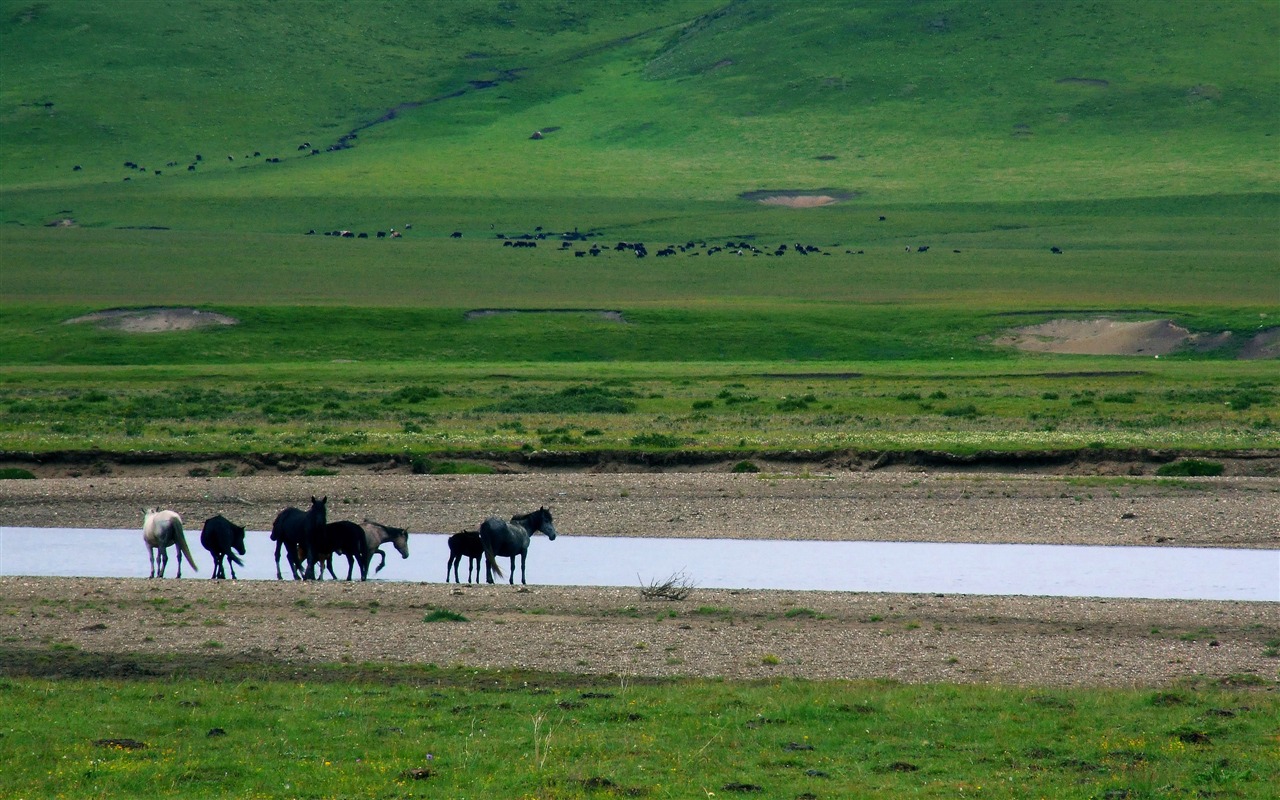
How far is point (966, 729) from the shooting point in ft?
40.8

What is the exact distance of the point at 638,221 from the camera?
113 metres

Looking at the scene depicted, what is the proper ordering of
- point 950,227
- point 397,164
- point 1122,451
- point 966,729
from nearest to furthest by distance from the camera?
1. point 966,729
2. point 1122,451
3. point 950,227
4. point 397,164

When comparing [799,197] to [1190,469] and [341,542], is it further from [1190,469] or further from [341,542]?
[341,542]

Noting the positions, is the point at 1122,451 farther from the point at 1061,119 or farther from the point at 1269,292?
the point at 1061,119

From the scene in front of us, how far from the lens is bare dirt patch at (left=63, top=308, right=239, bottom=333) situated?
225 feet

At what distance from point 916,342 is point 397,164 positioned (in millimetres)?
81935

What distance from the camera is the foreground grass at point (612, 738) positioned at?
35.5 feet

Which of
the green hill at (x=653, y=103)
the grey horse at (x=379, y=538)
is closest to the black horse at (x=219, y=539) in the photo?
the grey horse at (x=379, y=538)

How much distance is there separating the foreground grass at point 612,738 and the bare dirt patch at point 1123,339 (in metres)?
52.5

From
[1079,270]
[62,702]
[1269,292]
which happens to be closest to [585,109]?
[1079,270]

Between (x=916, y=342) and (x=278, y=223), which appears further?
(x=278, y=223)

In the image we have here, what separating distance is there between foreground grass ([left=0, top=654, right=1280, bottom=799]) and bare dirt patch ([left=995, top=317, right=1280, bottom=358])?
52544 mm

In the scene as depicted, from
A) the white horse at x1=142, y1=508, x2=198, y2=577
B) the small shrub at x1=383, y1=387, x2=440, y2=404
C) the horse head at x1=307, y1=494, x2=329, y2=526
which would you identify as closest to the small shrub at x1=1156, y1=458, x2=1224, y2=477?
the horse head at x1=307, y1=494, x2=329, y2=526

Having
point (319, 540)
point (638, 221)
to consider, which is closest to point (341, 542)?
point (319, 540)
